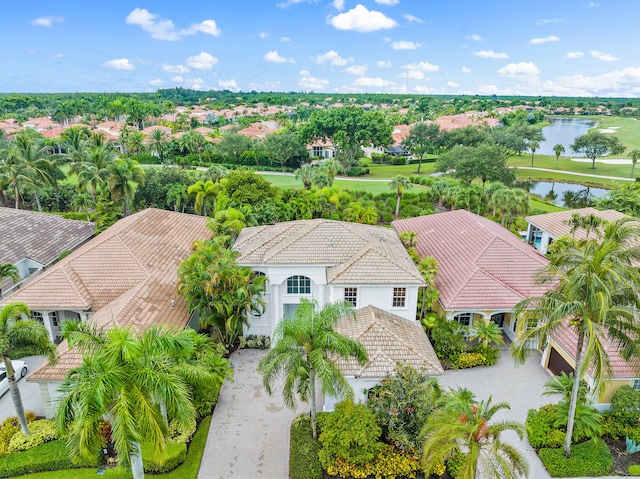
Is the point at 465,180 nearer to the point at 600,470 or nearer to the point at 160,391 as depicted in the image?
the point at 600,470

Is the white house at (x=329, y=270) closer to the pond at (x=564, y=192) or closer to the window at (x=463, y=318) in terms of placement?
the window at (x=463, y=318)

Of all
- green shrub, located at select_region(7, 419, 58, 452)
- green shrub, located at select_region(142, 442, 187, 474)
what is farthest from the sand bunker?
green shrub, located at select_region(7, 419, 58, 452)

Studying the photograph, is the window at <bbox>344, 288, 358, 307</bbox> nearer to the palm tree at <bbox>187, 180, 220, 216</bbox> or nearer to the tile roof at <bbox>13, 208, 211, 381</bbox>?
the tile roof at <bbox>13, 208, 211, 381</bbox>

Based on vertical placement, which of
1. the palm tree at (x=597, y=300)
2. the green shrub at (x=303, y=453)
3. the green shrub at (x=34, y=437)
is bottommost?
the green shrub at (x=303, y=453)

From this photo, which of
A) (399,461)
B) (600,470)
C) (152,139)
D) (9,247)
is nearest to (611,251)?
(600,470)

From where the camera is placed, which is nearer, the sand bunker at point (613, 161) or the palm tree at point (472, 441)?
the palm tree at point (472, 441)

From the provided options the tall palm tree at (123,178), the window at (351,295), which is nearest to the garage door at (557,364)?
the window at (351,295)

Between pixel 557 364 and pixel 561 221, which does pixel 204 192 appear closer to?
pixel 561 221
